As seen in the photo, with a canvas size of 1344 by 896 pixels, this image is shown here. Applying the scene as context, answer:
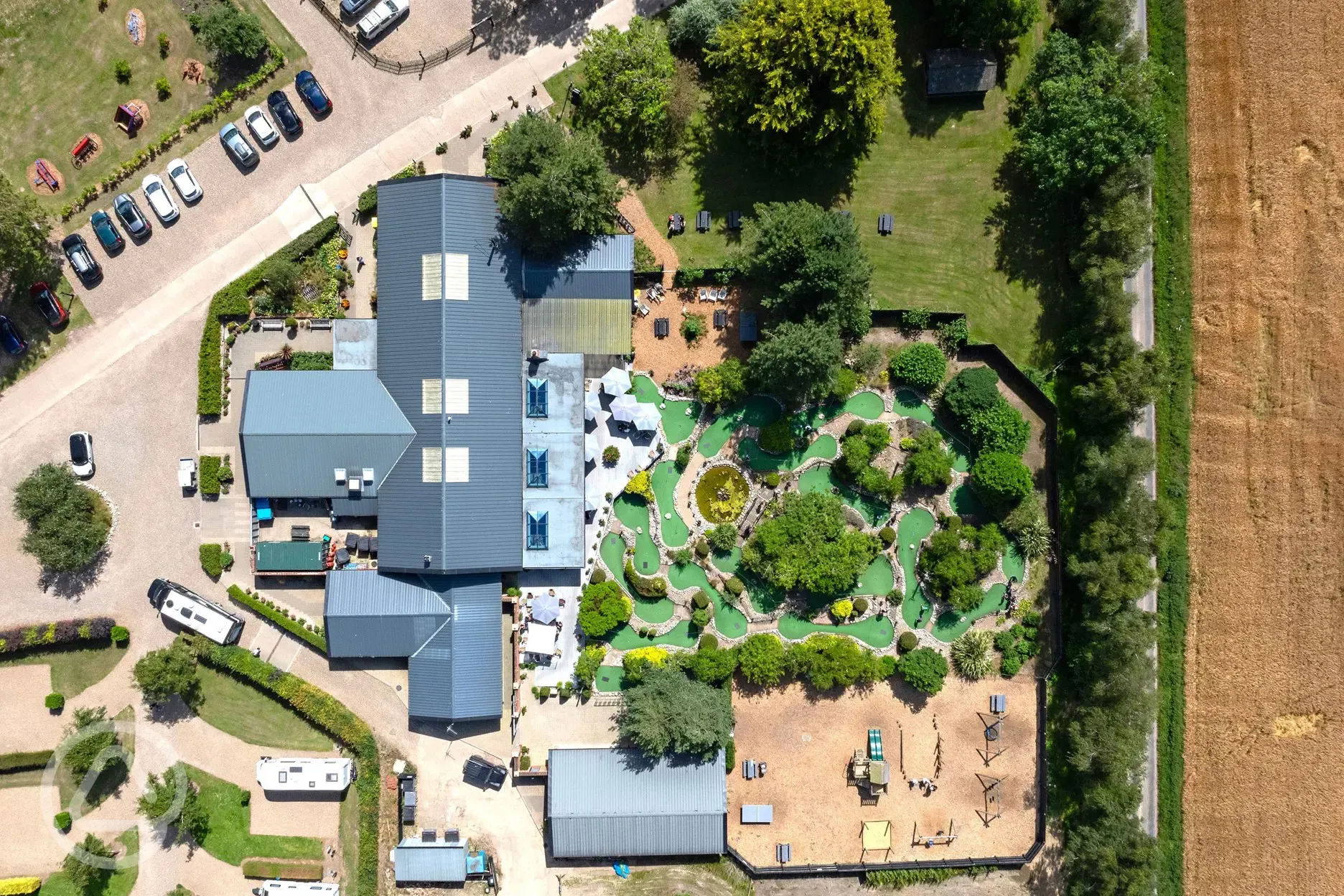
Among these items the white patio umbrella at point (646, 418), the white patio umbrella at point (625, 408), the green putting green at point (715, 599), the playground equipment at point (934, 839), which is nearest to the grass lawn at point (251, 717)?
the green putting green at point (715, 599)

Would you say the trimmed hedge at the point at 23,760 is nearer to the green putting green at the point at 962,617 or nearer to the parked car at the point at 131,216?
the parked car at the point at 131,216

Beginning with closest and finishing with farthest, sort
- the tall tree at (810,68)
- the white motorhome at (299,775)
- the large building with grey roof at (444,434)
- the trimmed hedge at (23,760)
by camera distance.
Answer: the tall tree at (810,68) < the large building with grey roof at (444,434) < the white motorhome at (299,775) < the trimmed hedge at (23,760)

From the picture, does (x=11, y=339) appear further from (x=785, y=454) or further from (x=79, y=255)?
(x=785, y=454)

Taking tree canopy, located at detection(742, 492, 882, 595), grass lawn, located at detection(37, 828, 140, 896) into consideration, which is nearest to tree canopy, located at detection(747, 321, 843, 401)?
tree canopy, located at detection(742, 492, 882, 595)

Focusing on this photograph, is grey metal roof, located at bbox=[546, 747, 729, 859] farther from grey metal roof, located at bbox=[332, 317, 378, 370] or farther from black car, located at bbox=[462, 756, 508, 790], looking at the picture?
grey metal roof, located at bbox=[332, 317, 378, 370]

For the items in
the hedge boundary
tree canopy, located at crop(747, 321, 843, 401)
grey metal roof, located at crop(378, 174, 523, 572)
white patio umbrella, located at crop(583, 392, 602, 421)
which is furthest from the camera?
the hedge boundary

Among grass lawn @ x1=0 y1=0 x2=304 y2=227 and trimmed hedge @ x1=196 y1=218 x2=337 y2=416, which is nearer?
trimmed hedge @ x1=196 y1=218 x2=337 y2=416

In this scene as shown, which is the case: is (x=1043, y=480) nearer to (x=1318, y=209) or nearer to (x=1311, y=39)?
(x=1318, y=209)
